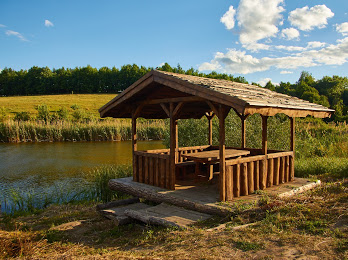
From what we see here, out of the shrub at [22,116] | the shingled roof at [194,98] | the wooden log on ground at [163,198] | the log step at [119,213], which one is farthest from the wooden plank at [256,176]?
the shrub at [22,116]

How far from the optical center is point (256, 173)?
7129 mm

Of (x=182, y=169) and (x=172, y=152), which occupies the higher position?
(x=172, y=152)

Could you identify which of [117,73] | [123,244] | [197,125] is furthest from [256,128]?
[117,73]

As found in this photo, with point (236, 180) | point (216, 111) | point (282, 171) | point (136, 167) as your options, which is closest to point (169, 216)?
point (236, 180)

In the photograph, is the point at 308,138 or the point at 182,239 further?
the point at 308,138

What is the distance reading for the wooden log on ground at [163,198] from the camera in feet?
19.6

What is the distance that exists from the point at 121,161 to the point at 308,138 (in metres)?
9.38

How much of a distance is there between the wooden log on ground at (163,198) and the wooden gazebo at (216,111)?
0.43 metres

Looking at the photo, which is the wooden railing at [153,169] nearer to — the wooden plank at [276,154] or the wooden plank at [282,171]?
the wooden plank at [276,154]

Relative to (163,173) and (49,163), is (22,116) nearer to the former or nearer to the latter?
(49,163)

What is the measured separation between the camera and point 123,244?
17.3 feet

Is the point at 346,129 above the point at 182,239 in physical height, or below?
above

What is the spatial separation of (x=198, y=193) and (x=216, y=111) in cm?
202

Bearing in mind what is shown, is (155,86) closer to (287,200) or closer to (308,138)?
(287,200)
